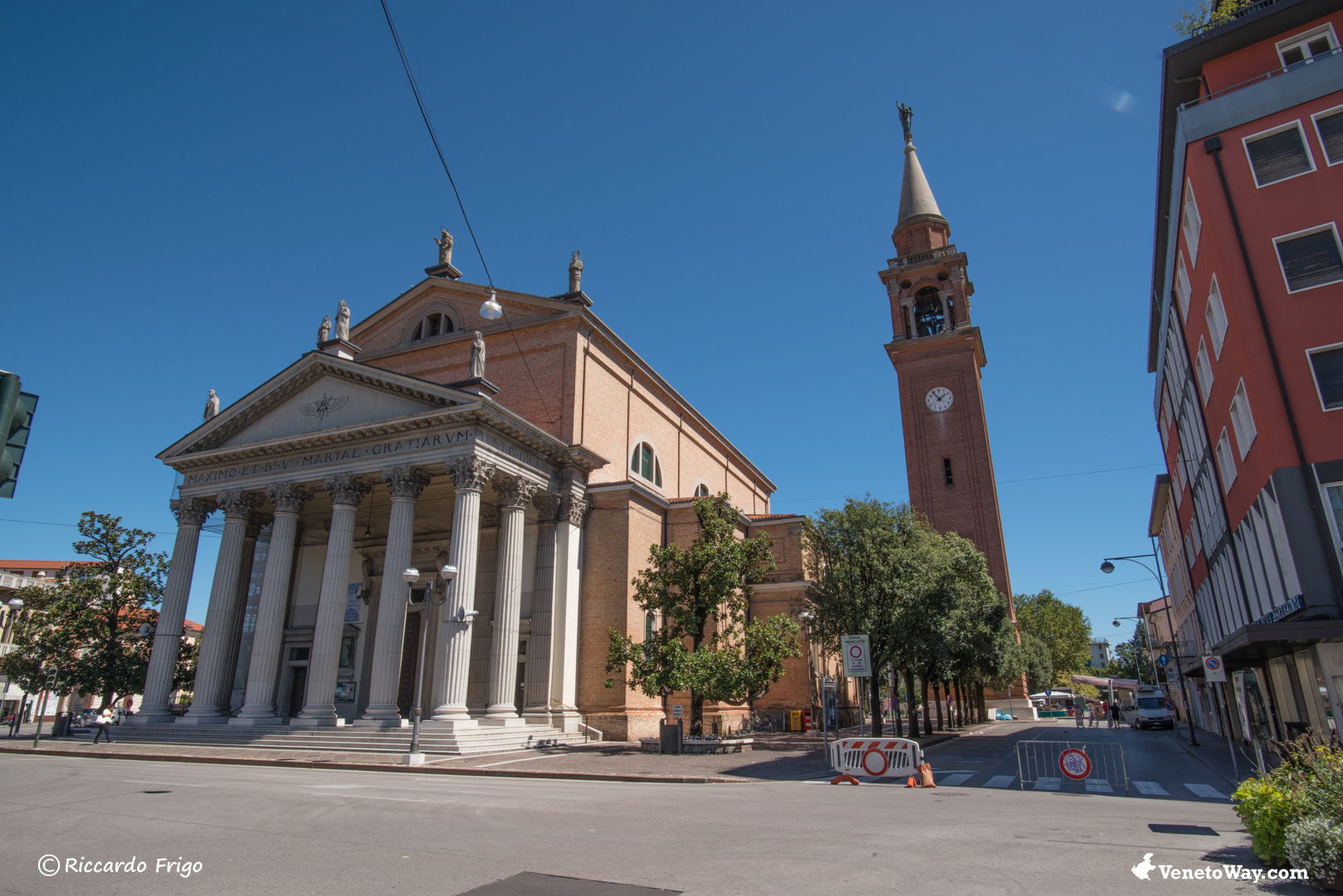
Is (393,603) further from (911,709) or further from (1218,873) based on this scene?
(1218,873)

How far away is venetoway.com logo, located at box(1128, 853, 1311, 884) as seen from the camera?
22.4 ft

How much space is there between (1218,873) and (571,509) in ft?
79.9

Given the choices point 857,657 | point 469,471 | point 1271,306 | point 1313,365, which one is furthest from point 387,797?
point 1271,306

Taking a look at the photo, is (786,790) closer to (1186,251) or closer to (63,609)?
(1186,251)

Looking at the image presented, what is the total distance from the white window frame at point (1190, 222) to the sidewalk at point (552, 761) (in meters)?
16.7

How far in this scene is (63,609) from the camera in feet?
112

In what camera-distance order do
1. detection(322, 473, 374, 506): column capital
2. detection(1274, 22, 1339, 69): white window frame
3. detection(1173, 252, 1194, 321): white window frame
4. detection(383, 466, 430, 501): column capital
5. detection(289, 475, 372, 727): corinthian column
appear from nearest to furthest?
detection(1274, 22, 1339, 69): white window frame, detection(1173, 252, 1194, 321): white window frame, detection(289, 475, 372, 727): corinthian column, detection(383, 466, 430, 501): column capital, detection(322, 473, 374, 506): column capital

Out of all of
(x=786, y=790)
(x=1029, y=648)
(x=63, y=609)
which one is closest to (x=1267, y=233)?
(x=786, y=790)

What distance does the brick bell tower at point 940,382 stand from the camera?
52156 millimetres

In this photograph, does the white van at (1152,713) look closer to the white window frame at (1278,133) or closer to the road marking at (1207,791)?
the road marking at (1207,791)

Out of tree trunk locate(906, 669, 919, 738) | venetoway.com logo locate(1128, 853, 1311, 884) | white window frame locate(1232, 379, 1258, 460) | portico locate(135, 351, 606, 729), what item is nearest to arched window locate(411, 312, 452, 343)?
portico locate(135, 351, 606, 729)

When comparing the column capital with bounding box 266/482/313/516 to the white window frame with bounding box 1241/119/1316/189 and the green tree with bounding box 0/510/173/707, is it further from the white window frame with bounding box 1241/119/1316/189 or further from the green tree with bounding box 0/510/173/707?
the white window frame with bounding box 1241/119/1316/189

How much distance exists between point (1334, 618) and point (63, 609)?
4483 centimetres

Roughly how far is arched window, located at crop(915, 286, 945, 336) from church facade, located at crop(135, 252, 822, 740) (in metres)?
30.4
